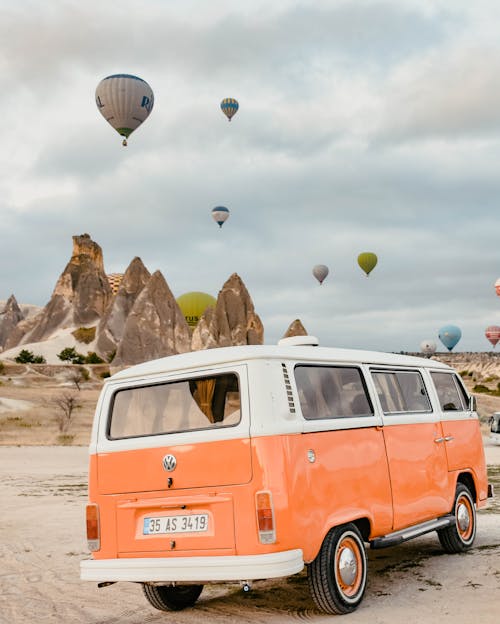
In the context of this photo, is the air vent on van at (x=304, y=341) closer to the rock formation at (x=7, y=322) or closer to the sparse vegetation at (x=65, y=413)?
the sparse vegetation at (x=65, y=413)

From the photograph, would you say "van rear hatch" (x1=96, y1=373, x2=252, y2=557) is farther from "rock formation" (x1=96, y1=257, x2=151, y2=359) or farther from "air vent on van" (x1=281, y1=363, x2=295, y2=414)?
"rock formation" (x1=96, y1=257, x2=151, y2=359)

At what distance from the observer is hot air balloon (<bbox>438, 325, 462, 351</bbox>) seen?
125 metres

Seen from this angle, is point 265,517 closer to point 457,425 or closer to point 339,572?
point 339,572

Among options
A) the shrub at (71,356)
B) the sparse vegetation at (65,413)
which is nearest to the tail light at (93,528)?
the sparse vegetation at (65,413)

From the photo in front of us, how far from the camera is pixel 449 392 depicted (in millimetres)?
9719

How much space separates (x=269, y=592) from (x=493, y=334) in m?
113

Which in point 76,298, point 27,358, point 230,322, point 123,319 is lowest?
point 27,358

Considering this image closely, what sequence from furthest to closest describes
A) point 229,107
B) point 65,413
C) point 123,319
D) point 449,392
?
point 123,319
point 229,107
point 65,413
point 449,392

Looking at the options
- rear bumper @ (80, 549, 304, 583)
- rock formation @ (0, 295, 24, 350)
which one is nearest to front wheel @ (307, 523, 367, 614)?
rear bumper @ (80, 549, 304, 583)

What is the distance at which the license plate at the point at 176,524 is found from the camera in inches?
259

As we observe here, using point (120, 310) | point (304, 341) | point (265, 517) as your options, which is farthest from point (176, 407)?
point (120, 310)

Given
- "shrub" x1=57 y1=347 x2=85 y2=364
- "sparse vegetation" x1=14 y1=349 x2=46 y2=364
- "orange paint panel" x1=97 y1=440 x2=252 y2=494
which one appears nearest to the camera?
"orange paint panel" x1=97 y1=440 x2=252 y2=494

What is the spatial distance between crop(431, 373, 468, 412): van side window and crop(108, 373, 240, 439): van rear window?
3.50 m

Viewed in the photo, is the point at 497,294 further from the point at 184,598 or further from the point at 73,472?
the point at 184,598
